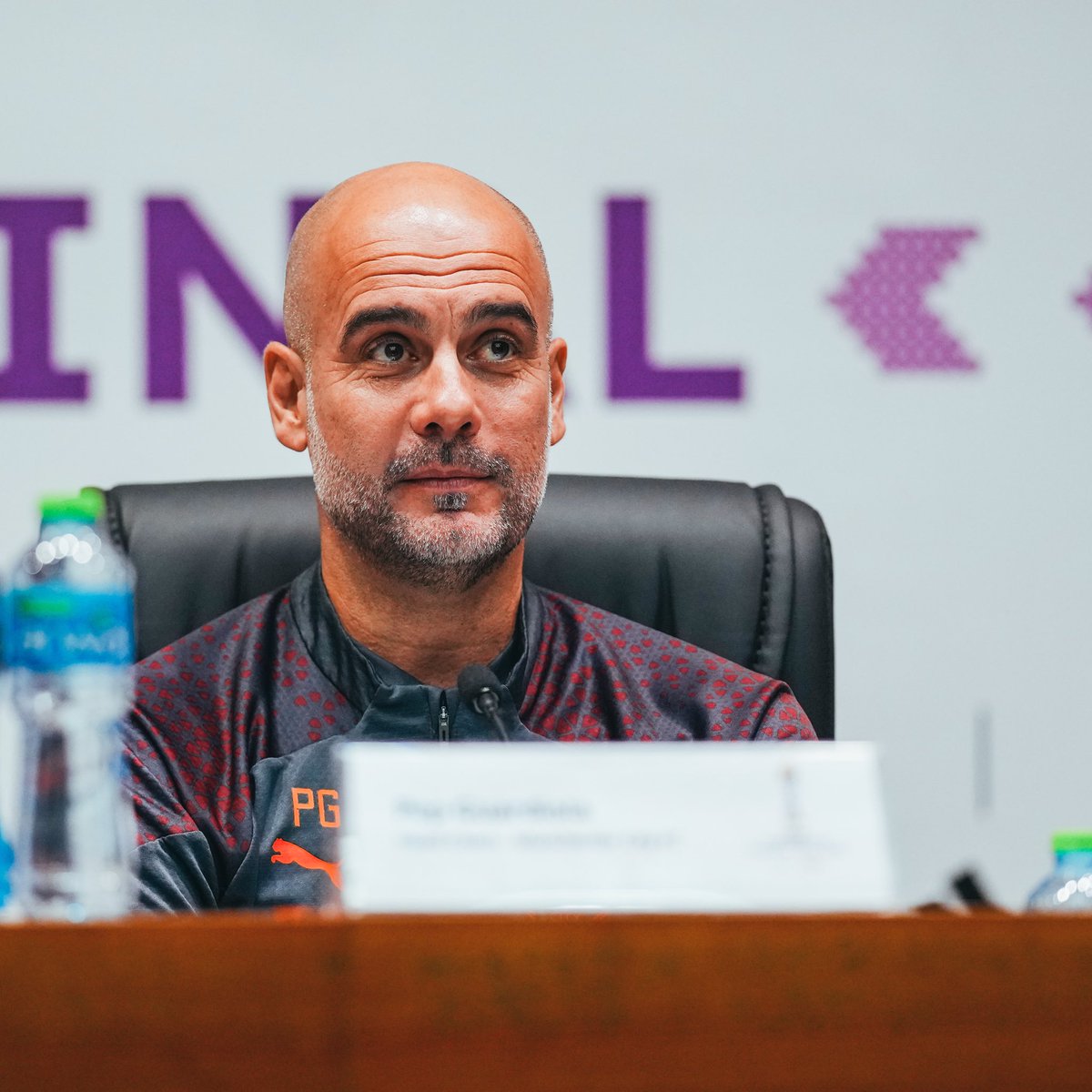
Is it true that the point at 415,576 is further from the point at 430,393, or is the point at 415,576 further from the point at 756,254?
the point at 756,254

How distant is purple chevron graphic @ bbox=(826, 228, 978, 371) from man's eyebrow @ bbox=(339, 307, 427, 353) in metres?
0.89

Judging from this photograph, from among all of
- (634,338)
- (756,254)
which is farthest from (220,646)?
(756,254)

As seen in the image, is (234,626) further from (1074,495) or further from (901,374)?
(1074,495)

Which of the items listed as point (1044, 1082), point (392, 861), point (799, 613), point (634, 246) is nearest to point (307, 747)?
point (799, 613)

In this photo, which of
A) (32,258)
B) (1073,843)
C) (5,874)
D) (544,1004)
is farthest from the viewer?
(32,258)

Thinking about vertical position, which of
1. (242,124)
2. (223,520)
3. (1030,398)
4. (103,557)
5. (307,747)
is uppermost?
(242,124)

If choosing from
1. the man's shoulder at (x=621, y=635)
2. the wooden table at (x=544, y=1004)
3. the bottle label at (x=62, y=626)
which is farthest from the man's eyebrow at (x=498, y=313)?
the wooden table at (x=544, y=1004)

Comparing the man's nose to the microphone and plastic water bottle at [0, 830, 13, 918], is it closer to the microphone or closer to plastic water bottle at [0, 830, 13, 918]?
the microphone

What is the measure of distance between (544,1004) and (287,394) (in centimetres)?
105

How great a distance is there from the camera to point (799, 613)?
58.4 inches

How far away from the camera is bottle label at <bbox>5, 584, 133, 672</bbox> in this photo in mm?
665

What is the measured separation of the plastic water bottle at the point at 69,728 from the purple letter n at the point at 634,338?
139 cm

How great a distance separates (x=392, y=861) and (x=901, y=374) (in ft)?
5.32

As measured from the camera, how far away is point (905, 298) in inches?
81.8
